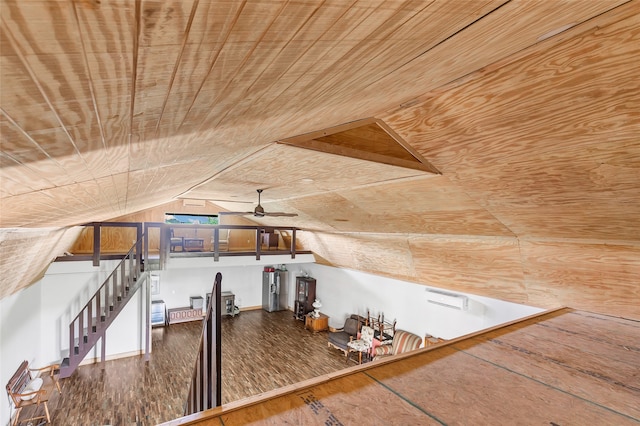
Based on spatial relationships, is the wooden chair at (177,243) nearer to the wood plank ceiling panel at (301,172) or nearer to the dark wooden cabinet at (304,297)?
the dark wooden cabinet at (304,297)

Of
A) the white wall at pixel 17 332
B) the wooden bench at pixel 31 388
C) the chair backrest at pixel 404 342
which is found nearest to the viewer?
the white wall at pixel 17 332

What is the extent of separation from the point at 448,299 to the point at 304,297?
5.22m

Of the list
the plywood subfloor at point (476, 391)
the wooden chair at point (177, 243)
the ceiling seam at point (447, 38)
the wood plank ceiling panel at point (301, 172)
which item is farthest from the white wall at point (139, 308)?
the ceiling seam at point (447, 38)

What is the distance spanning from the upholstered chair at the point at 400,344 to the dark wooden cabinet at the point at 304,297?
11.0 ft

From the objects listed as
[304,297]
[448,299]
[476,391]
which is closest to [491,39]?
[476,391]

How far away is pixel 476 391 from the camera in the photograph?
1574 millimetres

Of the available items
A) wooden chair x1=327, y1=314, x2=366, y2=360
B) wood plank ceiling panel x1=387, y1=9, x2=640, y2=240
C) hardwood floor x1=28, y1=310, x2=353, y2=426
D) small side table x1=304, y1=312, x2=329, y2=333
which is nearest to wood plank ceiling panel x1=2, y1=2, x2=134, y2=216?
wood plank ceiling panel x1=387, y1=9, x2=640, y2=240

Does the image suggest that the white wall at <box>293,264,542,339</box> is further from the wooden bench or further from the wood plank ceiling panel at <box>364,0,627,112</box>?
the wooden bench

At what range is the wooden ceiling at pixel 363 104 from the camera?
460 millimetres

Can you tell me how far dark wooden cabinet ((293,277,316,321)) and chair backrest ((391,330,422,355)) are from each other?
3.50 meters

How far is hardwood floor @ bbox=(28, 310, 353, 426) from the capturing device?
5.16 metres

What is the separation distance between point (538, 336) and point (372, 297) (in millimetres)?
5345

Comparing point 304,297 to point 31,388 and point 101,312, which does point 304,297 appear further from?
point 31,388

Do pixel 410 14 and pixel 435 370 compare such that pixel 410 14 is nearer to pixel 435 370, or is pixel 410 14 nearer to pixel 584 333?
pixel 435 370
